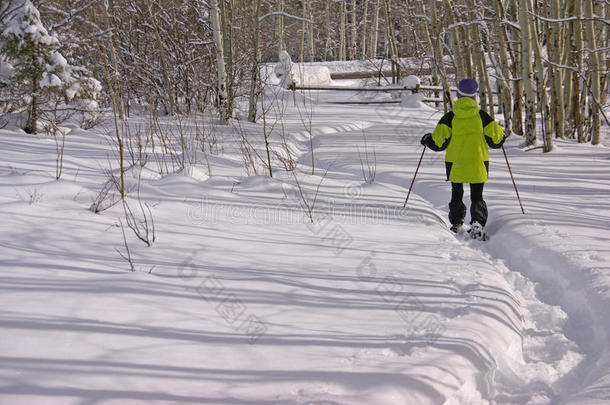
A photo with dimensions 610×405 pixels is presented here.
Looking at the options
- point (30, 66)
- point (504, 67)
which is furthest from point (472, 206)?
point (30, 66)

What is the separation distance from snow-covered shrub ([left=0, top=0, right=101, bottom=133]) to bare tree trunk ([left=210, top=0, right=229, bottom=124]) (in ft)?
9.74

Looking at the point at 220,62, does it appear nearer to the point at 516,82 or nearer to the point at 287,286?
the point at 516,82

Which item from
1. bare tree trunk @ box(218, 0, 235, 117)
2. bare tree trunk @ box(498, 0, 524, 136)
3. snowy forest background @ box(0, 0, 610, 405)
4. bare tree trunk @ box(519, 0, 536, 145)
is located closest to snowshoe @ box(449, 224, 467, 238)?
snowy forest background @ box(0, 0, 610, 405)

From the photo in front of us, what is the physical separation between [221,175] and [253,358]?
3.83 metres

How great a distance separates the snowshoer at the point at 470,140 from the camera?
4.63m

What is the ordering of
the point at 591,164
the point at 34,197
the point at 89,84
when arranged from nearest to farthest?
→ 1. the point at 34,197
2. the point at 591,164
3. the point at 89,84

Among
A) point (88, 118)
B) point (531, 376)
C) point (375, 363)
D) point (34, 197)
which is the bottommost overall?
point (531, 376)

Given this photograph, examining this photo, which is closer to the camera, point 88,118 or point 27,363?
point 27,363

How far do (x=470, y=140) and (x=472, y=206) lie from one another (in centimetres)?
70

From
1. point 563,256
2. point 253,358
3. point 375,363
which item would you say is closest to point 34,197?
point 253,358

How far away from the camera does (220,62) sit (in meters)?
9.91

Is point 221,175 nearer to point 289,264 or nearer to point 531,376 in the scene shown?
point 289,264

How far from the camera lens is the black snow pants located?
4.71 metres

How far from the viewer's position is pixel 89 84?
9.49m
